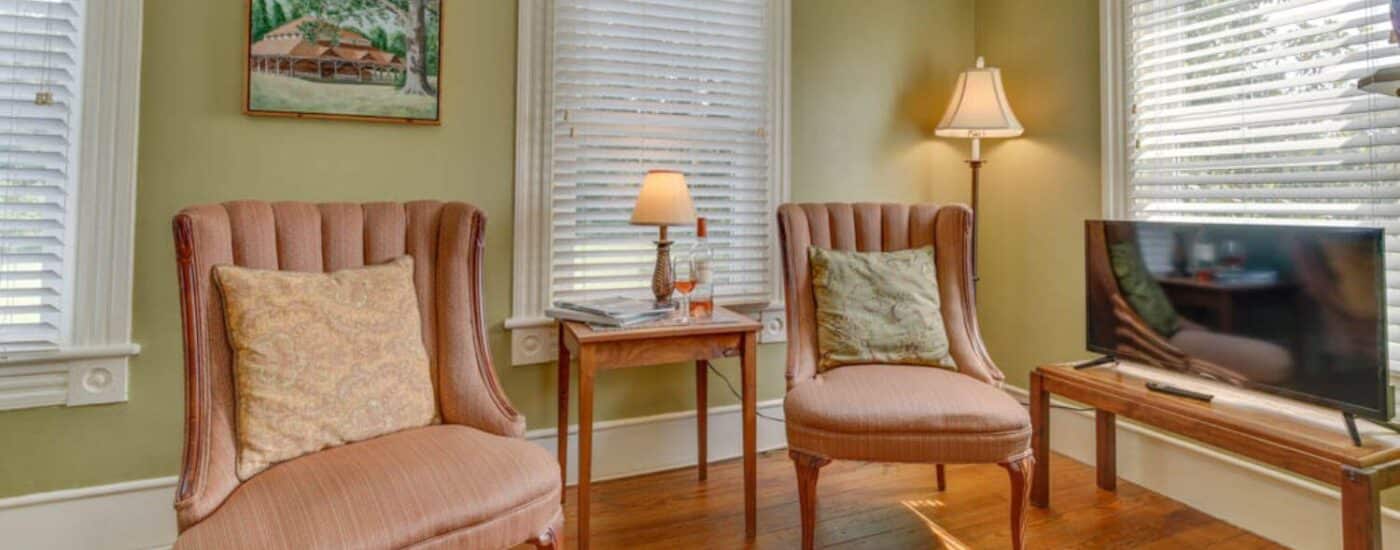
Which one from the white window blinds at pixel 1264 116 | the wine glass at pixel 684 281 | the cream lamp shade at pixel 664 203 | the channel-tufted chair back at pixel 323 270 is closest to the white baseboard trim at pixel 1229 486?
the white window blinds at pixel 1264 116

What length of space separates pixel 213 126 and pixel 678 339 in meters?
1.54

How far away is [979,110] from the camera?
2.62 metres

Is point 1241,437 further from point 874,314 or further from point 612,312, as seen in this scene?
point 612,312

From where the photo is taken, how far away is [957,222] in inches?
91.9

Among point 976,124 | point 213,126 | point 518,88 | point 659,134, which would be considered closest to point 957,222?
point 976,124

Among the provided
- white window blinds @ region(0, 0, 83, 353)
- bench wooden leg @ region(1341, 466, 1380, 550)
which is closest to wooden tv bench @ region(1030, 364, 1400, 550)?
bench wooden leg @ region(1341, 466, 1380, 550)

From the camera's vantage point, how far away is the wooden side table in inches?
73.3

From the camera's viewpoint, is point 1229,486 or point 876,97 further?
point 876,97

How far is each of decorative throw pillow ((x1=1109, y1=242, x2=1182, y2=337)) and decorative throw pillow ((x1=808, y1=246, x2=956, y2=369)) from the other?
0.59 meters

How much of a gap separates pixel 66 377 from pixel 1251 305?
334 centimetres

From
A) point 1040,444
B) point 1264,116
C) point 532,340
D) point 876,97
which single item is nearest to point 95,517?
point 532,340

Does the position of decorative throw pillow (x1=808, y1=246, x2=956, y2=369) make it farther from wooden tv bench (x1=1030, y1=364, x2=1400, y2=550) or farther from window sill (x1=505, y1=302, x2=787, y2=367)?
window sill (x1=505, y1=302, x2=787, y2=367)

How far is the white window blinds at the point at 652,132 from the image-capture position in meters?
2.39

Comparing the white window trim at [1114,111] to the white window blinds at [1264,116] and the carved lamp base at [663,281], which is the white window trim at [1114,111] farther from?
the carved lamp base at [663,281]
